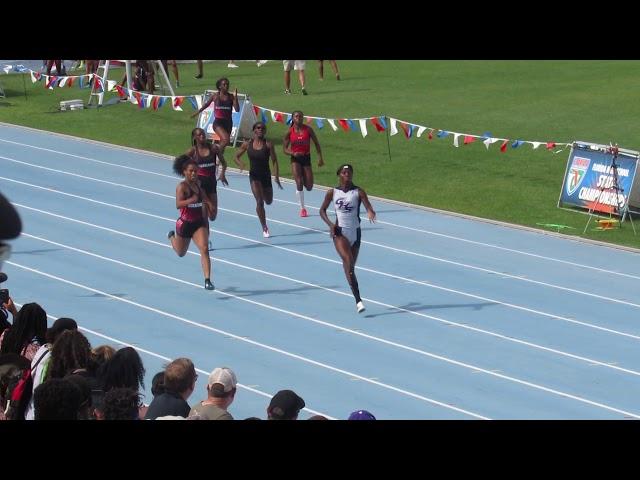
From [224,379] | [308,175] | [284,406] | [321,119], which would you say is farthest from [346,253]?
[321,119]

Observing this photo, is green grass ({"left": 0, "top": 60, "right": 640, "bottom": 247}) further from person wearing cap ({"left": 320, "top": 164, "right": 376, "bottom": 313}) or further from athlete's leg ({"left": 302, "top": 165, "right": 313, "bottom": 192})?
person wearing cap ({"left": 320, "top": 164, "right": 376, "bottom": 313})

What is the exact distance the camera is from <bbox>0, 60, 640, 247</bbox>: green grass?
869 inches

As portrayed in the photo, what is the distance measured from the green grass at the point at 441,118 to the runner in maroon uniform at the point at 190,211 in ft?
15.8

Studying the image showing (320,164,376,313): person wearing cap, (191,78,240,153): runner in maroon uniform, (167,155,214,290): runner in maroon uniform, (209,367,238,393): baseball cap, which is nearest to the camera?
(209,367,238,393): baseball cap

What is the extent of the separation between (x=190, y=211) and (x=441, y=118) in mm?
14415

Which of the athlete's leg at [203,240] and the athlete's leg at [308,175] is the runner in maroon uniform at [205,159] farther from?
the athlete's leg at [308,175]

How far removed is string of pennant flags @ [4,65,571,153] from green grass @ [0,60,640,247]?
265 millimetres

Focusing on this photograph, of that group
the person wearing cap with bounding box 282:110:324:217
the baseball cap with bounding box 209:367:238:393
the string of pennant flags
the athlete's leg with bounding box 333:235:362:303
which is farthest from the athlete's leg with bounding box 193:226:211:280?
the string of pennant flags

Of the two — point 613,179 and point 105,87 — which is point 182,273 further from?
point 105,87

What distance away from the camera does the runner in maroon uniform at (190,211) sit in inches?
559

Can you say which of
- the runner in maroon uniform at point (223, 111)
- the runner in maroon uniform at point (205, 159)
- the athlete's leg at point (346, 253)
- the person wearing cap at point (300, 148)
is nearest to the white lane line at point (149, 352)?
the athlete's leg at point (346, 253)
